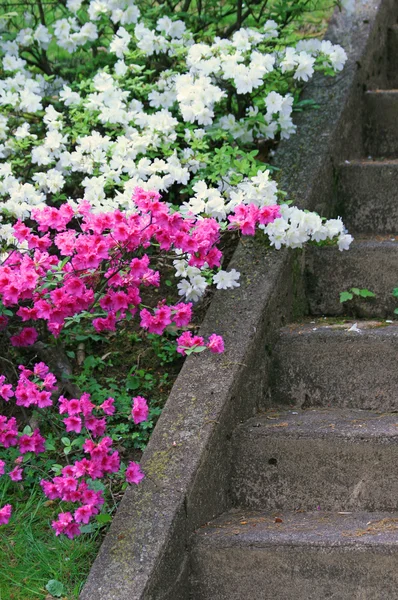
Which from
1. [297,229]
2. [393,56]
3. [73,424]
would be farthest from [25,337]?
[393,56]

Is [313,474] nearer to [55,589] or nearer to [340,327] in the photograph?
[340,327]

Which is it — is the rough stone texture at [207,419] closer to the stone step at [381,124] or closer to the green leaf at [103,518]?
the green leaf at [103,518]

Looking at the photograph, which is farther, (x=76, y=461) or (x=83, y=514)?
(x=76, y=461)

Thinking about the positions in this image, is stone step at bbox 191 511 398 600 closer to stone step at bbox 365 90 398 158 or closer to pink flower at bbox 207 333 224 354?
pink flower at bbox 207 333 224 354

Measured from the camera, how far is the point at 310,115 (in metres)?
4.03

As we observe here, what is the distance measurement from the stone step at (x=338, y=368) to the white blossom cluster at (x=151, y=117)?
1.15ft

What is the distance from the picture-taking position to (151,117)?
366 centimetres

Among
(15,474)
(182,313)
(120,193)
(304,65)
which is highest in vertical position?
(304,65)

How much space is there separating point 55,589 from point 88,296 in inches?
35.3

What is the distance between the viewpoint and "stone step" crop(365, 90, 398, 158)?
417 cm

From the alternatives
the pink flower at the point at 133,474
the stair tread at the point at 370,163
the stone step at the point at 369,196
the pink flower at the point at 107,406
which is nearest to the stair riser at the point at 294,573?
the pink flower at the point at 133,474

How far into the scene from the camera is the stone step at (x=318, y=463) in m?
2.72

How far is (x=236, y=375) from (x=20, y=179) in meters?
1.42

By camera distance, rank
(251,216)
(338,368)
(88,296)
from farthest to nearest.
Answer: (338,368) → (251,216) → (88,296)
